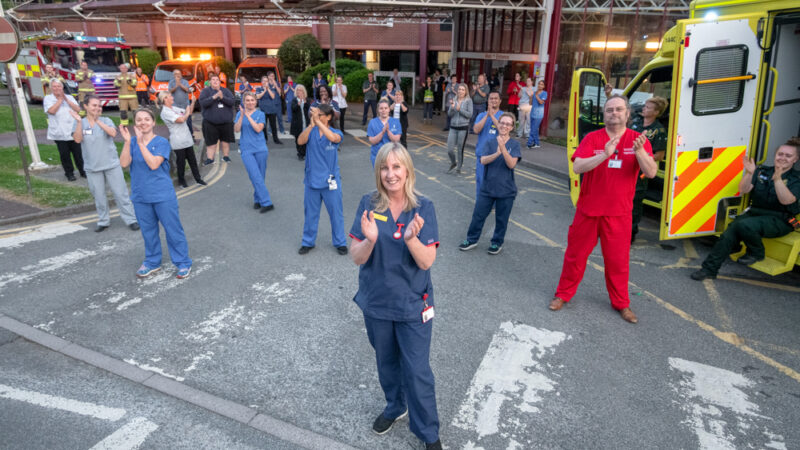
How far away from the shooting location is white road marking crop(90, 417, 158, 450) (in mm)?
3275

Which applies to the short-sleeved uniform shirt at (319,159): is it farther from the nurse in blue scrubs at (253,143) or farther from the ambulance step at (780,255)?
the ambulance step at (780,255)

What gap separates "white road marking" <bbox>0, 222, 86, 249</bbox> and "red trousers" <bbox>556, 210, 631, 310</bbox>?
6.72 meters

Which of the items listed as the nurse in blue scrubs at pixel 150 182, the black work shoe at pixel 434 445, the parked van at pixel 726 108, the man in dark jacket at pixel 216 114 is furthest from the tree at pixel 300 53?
the black work shoe at pixel 434 445

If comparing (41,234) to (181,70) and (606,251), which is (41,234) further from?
(181,70)

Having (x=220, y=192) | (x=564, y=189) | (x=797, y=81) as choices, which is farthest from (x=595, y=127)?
(x=220, y=192)

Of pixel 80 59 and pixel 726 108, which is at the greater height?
pixel 80 59

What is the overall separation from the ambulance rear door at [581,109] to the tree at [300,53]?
22103 millimetres

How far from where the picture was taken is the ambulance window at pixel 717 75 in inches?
226

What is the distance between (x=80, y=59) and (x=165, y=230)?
Answer: 2104cm

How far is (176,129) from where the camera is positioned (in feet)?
30.4

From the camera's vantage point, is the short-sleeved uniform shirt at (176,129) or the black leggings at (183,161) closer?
the short-sleeved uniform shirt at (176,129)

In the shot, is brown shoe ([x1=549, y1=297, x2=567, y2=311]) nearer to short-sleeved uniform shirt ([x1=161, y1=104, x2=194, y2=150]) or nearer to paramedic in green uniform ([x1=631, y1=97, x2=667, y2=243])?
paramedic in green uniform ([x1=631, y1=97, x2=667, y2=243])

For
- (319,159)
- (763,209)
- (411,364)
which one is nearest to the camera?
(411,364)

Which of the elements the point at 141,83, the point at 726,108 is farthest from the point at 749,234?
the point at 141,83
